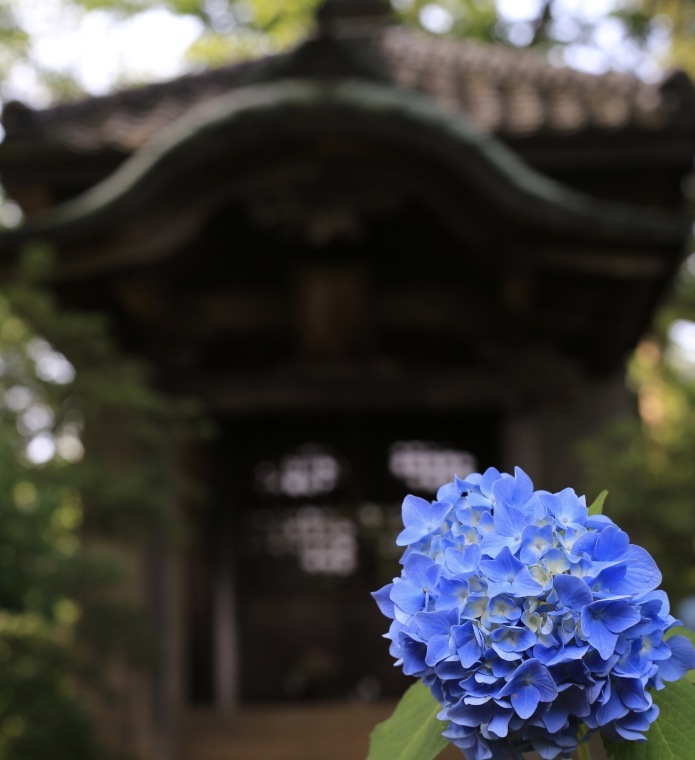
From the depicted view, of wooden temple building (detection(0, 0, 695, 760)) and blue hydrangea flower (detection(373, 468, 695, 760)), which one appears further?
wooden temple building (detection(0, 0, 695, 760))

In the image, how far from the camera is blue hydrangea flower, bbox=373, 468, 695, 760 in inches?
42.1

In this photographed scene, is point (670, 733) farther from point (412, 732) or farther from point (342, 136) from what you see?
point (342, 136)

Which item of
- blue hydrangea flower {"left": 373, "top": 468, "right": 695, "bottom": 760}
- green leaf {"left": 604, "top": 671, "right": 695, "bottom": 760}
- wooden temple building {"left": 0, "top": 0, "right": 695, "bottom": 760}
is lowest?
green leaf {"left": 604, "top": 671, "right": 695, "bottom": 760}

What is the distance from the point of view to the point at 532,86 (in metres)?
7.08

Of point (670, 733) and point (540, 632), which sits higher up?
point (540, 632)

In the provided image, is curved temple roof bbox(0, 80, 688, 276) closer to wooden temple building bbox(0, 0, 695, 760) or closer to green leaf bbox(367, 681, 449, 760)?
wooden temple building bbox(0, 0, 695, 760)

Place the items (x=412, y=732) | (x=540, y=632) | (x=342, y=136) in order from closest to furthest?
(x=540, y=632), (x=412, y=732), (x=342, y=136)

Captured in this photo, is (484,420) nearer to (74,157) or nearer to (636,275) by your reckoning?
(636,275)

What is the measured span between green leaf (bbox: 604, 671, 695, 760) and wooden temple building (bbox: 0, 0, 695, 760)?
14.2ft

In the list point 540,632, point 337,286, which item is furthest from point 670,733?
point 337,286

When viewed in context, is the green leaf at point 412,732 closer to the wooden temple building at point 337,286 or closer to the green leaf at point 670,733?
the green leaf at point 670,733

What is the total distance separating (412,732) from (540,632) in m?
0.27

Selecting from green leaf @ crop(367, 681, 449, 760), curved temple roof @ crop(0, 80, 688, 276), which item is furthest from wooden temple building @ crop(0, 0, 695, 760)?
green leaf @ crop(367, 681, 449, 760)

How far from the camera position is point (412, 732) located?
1256 mm
